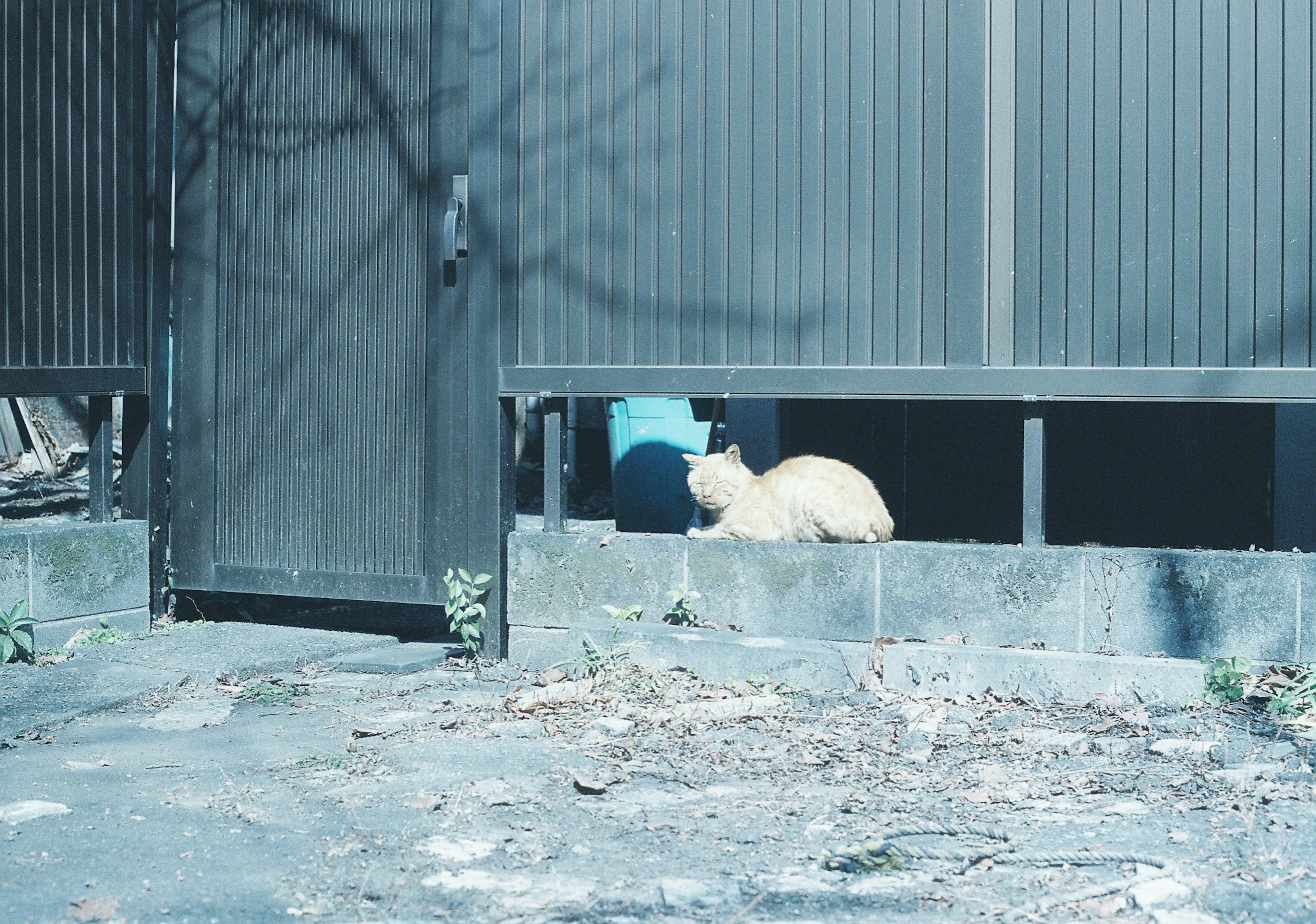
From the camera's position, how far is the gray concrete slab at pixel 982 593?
605 cm

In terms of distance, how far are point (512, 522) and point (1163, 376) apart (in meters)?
3.44

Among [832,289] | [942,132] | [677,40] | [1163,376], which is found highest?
[677,40]

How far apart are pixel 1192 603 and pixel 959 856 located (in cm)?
253

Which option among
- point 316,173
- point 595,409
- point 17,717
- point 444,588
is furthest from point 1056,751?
point 595,409

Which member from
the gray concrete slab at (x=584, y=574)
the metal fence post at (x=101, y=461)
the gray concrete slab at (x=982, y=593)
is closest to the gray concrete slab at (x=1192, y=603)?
the gray concrete slab at (x=982, y=593)

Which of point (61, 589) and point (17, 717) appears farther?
point (61, 589)

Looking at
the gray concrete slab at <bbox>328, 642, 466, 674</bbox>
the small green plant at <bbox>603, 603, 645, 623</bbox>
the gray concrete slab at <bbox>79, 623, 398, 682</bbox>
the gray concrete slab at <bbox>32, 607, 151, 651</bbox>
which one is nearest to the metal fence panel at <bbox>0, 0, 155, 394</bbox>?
the gray concrete slab at <bbox>32, 607, 151, 651</bbox>

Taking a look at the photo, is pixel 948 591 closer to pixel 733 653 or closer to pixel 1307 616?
pixel 733 653

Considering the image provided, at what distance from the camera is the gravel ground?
3.62m

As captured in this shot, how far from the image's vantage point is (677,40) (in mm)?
6766

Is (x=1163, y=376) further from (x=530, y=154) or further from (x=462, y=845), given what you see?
(x=462, y=845)

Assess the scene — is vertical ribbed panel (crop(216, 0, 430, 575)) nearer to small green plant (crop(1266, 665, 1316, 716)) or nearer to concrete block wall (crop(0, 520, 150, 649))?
concrete block wall (crop(0, 520, 150, 649))

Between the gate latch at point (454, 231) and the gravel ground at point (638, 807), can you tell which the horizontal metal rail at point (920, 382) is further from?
the gravel ground at point (638, 807)

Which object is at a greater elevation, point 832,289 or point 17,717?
point 832,289
